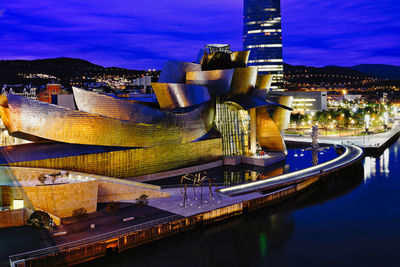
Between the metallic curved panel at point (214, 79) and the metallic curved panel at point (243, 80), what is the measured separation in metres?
0.73

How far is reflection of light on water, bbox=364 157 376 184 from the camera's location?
32275 millimetres

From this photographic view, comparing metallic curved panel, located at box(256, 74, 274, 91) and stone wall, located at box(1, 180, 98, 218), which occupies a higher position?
metallic curved panel, located at box(256, 74, 274, 91)

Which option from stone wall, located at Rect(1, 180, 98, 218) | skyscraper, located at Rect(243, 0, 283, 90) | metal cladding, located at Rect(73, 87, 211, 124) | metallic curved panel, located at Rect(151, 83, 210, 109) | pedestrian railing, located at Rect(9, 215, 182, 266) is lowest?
pedestrian railing, located at Rect(9, 215, 182, 266)

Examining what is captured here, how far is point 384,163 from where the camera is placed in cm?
3872

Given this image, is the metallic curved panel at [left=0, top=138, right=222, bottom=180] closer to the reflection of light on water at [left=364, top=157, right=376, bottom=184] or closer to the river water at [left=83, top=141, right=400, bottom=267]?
the river water at [left=83, top=141, right=400, bottom=267]

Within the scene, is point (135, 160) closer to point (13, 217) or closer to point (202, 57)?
point (13, 217)

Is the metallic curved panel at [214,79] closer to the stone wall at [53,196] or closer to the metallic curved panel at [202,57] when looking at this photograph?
the metallic curved panel at [202,57]

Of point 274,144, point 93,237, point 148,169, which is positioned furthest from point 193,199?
point 274,144

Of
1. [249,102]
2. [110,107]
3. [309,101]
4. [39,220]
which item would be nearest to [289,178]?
[249,102]

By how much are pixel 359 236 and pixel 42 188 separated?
1621 centimetres

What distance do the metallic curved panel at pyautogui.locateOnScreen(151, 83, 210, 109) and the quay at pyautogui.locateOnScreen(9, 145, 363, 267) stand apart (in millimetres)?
7678

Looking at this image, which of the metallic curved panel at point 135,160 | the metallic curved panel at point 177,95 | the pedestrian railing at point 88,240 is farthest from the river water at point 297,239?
the metallic curved panel at point 177,95

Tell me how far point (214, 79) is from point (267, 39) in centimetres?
7944

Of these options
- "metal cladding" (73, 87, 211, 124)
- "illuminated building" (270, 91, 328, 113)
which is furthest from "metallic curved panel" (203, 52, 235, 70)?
"illuminated building" (270, 91, 328, 113)
